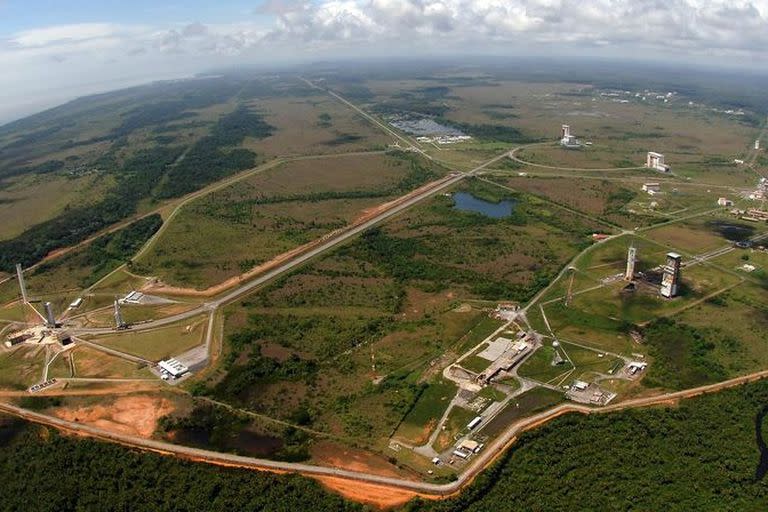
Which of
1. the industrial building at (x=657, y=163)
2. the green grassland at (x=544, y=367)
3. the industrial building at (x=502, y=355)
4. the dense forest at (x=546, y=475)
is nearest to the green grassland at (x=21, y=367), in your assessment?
the dense forest at (x=546, y=475)

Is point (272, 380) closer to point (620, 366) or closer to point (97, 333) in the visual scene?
point (97, 333)

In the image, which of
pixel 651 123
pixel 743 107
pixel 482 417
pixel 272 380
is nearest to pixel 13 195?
pixel 272 380

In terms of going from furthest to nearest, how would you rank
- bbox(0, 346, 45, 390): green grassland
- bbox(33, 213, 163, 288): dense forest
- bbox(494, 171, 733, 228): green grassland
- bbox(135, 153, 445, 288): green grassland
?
bbox(494, 171, 733, 228): green grassland < bbox(135, 153, 445, 288): green grassland < bbox(33, 213, 163, 288): dense forest < bbox(0, 346, 45, 390): green grassland

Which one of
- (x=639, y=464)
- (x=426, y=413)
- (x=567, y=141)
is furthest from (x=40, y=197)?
(x=639, y=464)

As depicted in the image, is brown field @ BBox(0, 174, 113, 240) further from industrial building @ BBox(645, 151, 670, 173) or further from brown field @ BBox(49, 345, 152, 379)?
industrial building @ BBox(645, 151, 670, 173)

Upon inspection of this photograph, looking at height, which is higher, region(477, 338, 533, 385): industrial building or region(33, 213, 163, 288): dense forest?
region(33, 213, 163, 288): dense forest

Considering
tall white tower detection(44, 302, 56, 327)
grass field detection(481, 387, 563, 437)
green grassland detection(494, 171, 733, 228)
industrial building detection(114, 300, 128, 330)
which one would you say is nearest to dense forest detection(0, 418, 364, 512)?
grass field detection(481, 387, 563, 437)

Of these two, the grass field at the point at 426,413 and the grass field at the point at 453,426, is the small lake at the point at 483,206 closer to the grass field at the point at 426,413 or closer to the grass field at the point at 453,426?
the grass field at the point at 426,413
